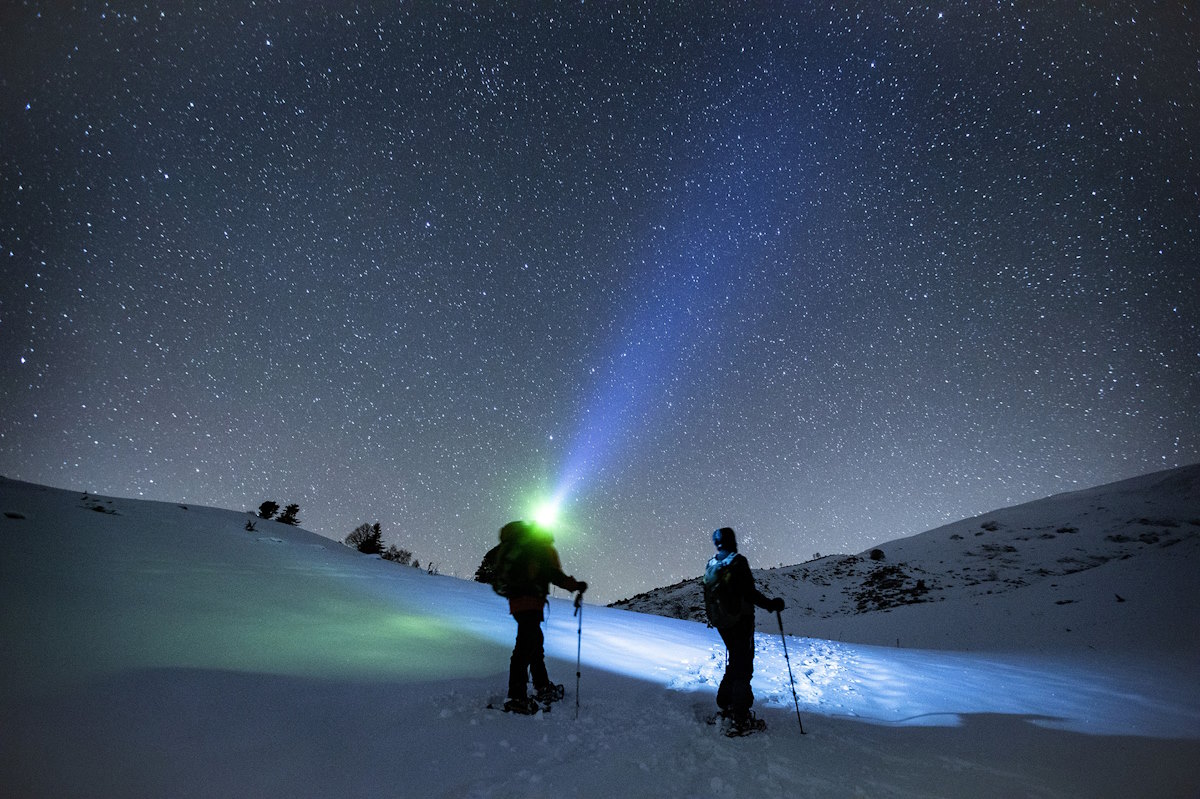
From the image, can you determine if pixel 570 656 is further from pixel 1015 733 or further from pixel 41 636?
pixel 41 636

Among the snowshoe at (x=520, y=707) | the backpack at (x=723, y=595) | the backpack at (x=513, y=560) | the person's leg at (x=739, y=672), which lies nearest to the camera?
the snowshoe at (x=520, y=707)

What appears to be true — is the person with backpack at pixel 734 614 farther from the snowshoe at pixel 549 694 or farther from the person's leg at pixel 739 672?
the snowshoe at pixel 549 694

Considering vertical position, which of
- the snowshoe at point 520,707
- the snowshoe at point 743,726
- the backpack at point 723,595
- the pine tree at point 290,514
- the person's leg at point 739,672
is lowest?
the snowshoe at point 743,726

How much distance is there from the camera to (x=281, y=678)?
15.1 feet

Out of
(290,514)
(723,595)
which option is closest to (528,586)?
(723,595)

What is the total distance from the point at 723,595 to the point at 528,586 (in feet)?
7.28

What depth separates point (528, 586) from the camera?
5.30 meters

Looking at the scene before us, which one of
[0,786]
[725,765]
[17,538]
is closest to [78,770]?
[0,786]

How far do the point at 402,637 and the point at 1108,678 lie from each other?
13.3 metres

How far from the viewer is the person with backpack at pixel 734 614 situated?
5113 mm

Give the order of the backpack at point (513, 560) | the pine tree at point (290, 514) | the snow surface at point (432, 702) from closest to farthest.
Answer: the snow surface at point (432, 702) → the backpack at point (513, 560) → the pine tree at point (290, 514)

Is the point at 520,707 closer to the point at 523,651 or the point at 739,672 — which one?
the point at 523,651

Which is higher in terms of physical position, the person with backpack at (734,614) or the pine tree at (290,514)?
the pine tree at (290,514)

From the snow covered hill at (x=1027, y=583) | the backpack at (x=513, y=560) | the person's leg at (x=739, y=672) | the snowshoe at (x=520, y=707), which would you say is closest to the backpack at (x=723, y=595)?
the person's leg at (x=739, y=672)
